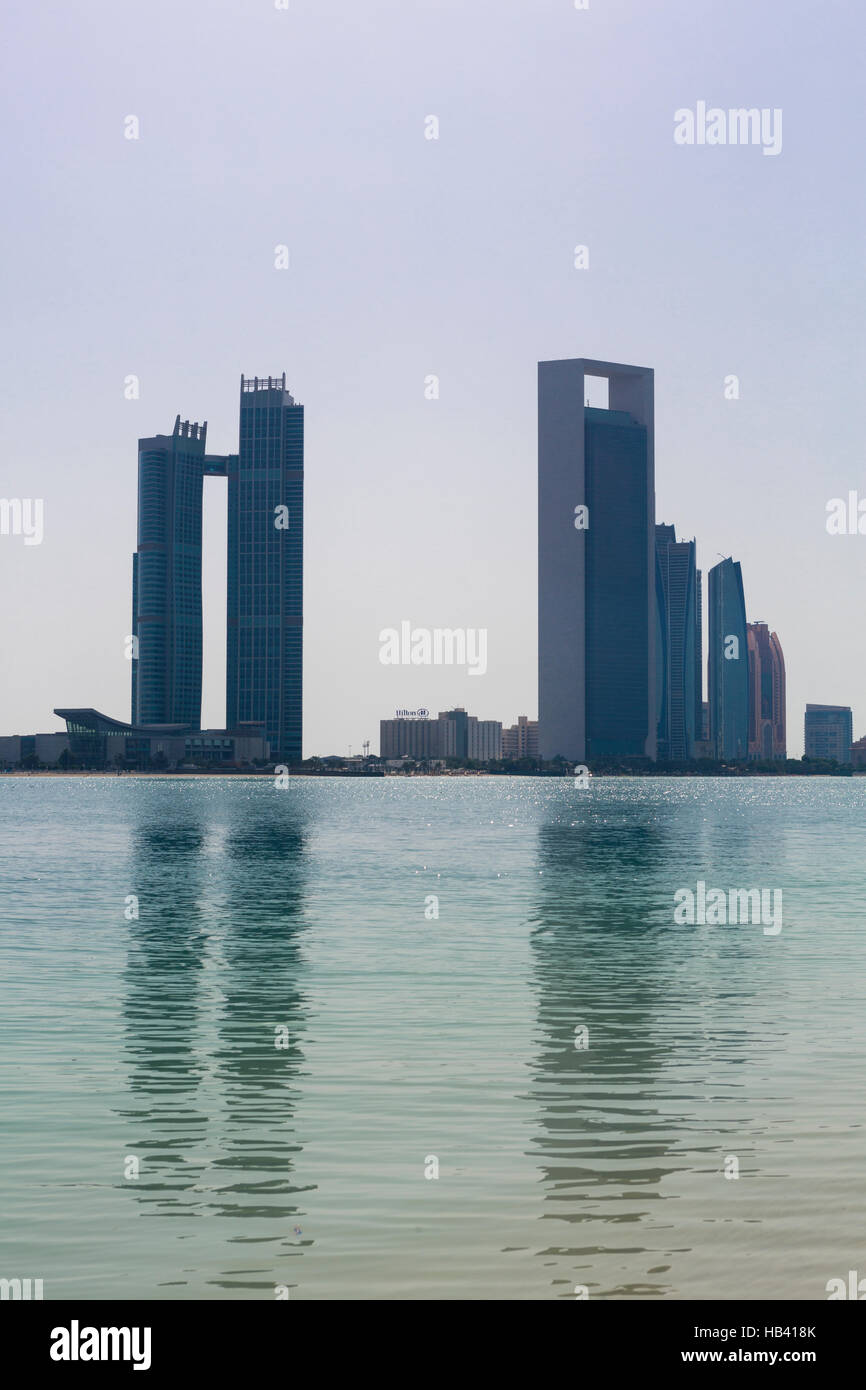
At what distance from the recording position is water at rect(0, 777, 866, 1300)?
50.8ft

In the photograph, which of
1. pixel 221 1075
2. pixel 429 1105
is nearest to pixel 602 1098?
pixel 429 1105

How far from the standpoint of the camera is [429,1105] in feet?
74.8

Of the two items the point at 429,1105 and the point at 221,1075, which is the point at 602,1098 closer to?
the point at 429,1105

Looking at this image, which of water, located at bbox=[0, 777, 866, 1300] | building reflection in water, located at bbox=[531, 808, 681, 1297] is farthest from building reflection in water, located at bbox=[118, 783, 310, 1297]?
building reflection in water, located at bbox=[531, 808, 681, 1297]

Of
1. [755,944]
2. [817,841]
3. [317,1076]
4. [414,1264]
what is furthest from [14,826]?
[414,1264]

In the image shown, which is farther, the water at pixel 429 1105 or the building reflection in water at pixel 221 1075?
the building reflection in water at pixel 221 1075

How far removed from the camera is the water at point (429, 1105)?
15492 millimetres

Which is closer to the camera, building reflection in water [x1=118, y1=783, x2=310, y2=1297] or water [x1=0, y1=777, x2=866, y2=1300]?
water [x1=0, y1=777, x2=866, y2=1300]

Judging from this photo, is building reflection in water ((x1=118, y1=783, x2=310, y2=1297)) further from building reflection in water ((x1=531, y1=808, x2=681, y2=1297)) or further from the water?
building reflection in water ((x1=531, y1=808, x2=681, y2=1297))

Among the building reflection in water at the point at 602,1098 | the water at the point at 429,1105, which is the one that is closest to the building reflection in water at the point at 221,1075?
the water at the point at 429,1105

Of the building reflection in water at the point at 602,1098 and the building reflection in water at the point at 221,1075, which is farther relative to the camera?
the building reflection in water at the point at 221,1075

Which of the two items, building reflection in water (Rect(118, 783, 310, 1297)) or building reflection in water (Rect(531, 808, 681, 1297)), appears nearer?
building reflection in water (Rect(531, 808, 681, 1297))

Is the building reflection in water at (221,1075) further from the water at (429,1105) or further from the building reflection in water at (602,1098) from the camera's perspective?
the building reflection in water at (602,1098)

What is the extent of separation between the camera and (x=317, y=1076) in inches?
985
